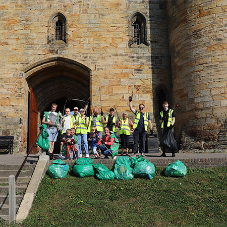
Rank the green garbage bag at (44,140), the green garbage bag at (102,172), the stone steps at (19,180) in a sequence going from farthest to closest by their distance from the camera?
1. the green garbage bag at (44,140)
2. the green garbage bag at (102,172)
3. the stone steps at (19,180)

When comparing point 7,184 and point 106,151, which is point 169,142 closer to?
point 106,151

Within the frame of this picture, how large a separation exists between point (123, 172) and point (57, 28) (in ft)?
30.3

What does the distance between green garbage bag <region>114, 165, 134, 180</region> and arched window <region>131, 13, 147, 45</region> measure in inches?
318

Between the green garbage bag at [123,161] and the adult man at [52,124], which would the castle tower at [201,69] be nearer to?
the green garbage bag at [123,161]

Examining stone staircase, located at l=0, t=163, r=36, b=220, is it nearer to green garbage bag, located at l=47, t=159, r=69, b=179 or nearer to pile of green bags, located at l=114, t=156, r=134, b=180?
green garbage bag, located at l=47, t=159, r=69, b=179

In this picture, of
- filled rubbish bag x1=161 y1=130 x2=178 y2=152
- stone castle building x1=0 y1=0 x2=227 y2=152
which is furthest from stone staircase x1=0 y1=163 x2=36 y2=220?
stone castle building x1=0 y1=0 x2=227 y2=152

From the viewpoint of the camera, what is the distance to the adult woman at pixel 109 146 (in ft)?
26.5

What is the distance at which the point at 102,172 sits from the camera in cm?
671

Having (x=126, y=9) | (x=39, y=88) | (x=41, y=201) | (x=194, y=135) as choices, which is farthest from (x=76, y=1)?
(x=41, y=201)

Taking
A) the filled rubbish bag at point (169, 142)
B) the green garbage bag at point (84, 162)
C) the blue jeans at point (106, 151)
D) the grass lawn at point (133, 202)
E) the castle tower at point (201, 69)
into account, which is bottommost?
the grass lawn at point (133, 202)

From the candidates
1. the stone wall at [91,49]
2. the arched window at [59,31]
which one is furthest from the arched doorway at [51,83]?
the arched window at [59,31]

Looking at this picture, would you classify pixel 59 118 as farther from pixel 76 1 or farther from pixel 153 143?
pixel 76 1

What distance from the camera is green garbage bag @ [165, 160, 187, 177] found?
6707 mm

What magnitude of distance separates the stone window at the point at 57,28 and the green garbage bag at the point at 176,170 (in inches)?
342
